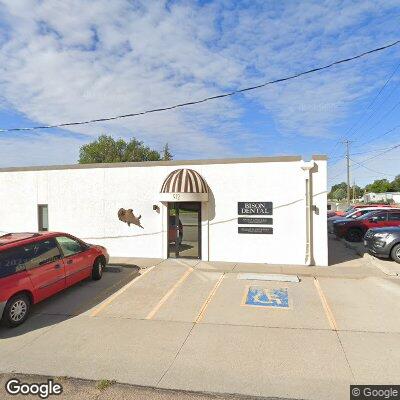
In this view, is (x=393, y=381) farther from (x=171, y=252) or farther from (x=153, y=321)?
(x=171, y=252)

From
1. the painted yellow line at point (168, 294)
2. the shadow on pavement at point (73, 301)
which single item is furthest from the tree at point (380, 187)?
the shadow on pavement at point (73, 301)

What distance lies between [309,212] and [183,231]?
447cm

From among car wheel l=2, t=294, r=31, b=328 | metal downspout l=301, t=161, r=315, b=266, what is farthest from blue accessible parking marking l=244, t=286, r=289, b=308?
car wheel l=2, t=294, r=31, b=328

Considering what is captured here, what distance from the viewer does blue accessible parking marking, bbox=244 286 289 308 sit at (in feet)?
23.9

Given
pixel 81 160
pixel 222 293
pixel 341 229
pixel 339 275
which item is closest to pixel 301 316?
pixel 222 293

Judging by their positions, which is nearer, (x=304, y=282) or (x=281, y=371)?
(x=281, y=371)

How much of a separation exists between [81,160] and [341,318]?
6270 centimetres

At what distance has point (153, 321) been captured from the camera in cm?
648

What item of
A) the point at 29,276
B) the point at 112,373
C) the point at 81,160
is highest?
the point at 81,160

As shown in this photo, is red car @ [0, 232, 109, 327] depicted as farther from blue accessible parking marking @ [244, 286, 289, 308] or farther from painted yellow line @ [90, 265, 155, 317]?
blue accessible parking marking @ [244, 286, 289, 308]

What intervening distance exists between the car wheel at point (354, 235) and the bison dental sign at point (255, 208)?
7.84 m

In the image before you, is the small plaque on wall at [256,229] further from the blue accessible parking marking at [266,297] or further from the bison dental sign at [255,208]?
the blue accessible parking marking at [266,297]

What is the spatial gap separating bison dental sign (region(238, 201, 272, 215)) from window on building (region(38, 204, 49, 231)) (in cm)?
791

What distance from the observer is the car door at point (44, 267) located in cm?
684
